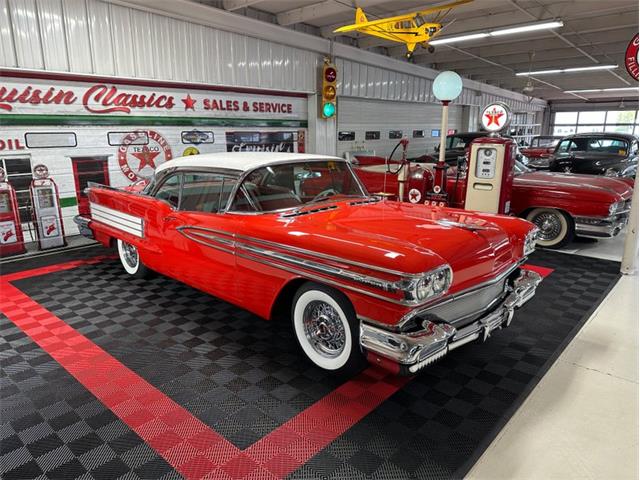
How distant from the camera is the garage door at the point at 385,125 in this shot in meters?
11.7

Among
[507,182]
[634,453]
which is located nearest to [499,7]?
[507,182]

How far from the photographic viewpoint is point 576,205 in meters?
5.94

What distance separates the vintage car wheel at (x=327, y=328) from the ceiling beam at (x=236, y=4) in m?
6.69

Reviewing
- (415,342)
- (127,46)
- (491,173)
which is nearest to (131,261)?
(415,342)

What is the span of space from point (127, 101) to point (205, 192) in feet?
14.6

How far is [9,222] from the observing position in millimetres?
5883

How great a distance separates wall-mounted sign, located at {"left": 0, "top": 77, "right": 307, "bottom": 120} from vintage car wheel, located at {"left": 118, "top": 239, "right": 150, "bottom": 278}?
2.81m

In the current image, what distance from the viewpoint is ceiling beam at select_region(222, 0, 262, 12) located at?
7691 millimetres

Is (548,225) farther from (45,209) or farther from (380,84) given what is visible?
(380,84)

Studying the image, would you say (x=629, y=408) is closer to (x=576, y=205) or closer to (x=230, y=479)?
(x=230, y=479)

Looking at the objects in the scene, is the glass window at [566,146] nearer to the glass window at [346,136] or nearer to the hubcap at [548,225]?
the hubcap at [548,225]

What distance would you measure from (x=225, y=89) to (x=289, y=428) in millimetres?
7511

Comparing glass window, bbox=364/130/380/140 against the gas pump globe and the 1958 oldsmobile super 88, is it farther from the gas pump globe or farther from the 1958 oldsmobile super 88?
the 1958 oldsmobile super 88

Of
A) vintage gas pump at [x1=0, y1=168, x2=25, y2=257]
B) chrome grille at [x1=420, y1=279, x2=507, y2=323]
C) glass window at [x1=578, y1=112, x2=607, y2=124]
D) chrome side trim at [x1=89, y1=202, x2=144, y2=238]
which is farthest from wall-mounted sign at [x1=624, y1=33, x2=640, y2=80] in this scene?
glass window at [x1=578, y1=112, x2=607, y2=124]
